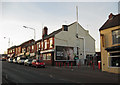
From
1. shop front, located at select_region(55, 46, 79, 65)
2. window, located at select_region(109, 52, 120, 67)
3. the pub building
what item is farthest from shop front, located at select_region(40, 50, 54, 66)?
window, located at select_region(109, 52, 120, 67)

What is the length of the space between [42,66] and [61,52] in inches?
329

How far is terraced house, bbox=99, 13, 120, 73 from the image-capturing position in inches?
763

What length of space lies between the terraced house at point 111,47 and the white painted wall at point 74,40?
14.9 metres

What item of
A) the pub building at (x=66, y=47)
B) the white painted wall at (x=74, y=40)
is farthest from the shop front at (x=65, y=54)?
the white painted wall at (x=74, y=40)

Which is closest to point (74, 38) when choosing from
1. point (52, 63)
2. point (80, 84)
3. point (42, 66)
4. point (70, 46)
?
point (70, 46)

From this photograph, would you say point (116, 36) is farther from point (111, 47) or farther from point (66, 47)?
point (66, 47)

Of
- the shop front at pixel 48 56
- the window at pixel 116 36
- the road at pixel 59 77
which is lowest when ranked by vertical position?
the road at pixel 59 77

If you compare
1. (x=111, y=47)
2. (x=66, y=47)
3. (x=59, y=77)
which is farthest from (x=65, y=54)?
(x=59, y=77)

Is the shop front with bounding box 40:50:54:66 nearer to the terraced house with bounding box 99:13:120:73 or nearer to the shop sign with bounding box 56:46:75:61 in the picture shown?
the shop sign with bounding box 56:46:75:61

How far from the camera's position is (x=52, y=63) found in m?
34.1

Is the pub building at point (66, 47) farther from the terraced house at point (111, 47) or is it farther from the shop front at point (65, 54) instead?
the terraced house at point (111, 47)

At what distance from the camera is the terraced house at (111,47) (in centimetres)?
1939

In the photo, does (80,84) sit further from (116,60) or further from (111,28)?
(111,28)

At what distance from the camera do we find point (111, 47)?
64.2ft
